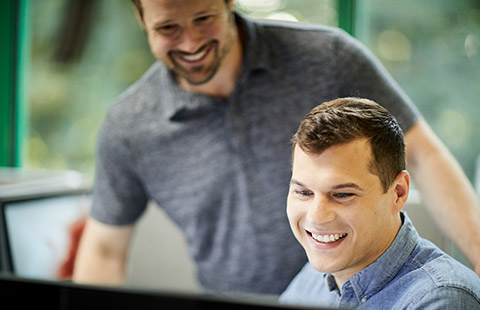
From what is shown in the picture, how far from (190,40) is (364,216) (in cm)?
27

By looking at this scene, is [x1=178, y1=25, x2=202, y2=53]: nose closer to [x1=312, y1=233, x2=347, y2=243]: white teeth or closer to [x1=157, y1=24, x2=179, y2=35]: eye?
[x1=157, y1=24, x2=179, y2=35]: eye

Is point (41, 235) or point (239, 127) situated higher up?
point (239, 127)

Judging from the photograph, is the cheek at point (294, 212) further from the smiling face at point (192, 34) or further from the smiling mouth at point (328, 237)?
the smiling face at point (192, 34)

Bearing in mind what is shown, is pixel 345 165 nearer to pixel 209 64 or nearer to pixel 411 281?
pixel 411 281

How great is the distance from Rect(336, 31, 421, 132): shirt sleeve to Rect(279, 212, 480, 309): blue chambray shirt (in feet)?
0.34

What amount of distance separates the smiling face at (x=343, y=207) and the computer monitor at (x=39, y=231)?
2.19 feet

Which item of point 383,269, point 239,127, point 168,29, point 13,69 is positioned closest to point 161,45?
point 168,29

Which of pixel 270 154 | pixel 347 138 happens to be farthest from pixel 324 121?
pixel 270 154

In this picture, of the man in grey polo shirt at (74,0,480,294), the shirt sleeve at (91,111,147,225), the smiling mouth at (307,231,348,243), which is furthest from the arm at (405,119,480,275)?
the shirt sleeve at (91,111,147,225)

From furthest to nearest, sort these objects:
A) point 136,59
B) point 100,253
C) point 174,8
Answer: point 100,253 < point 136,59 < point 174,8

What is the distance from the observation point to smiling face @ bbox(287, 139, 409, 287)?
0.45 metres

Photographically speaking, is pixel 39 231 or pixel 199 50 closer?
pixel 199 50

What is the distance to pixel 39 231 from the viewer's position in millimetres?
1039

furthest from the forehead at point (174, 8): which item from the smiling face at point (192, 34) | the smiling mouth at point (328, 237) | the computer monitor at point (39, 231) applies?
the computer monitor at point (39, 231)
